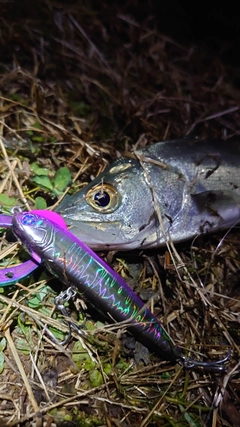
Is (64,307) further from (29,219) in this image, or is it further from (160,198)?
(160,198)

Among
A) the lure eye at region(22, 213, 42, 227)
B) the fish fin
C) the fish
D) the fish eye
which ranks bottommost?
the fish fin

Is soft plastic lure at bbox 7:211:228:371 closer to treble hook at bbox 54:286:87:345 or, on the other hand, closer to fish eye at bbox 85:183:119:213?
treble hook at bbox 54:286:87:345

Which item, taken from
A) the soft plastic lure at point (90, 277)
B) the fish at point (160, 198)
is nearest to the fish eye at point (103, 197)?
the fish at point (160, 198)

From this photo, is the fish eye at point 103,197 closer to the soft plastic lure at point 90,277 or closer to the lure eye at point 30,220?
the soft plastic lure at point 90,277

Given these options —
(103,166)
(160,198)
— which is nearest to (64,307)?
(160,198)

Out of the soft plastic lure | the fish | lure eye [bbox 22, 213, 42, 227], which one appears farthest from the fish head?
lure eye [bbox 22, 213, 42, 227]

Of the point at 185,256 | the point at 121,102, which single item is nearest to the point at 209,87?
the point at 121,102

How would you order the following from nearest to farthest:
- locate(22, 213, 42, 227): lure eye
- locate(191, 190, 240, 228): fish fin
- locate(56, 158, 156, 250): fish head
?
locate(22, 213, 42, 227): lure eye
locate(56, 158, 156, 250): fish head
locate(191, 190, 240, 228): fish fin
